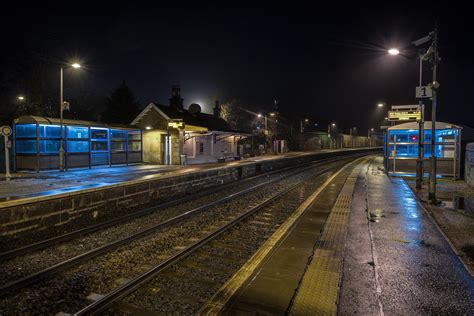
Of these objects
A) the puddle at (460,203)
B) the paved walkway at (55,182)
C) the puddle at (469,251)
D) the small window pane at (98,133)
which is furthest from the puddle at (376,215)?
the small window pane at (98,133)

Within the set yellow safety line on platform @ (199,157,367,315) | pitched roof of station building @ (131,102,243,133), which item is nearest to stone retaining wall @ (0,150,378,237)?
yellow safety line on platform @ (199,157,367,315)

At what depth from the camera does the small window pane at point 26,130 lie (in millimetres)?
17031

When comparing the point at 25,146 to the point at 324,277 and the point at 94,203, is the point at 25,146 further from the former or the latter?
the point at 324,277

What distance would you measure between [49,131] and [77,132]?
170cm

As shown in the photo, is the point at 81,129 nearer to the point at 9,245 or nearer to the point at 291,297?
the point at 9,245

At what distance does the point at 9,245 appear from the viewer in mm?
7254

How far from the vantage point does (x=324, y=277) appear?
4.96 metres

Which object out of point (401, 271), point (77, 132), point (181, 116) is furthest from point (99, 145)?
point (401, 271)

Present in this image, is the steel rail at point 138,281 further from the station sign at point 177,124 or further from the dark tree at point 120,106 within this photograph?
the dark tree at point 120,106

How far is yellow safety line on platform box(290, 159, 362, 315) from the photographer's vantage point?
406cm

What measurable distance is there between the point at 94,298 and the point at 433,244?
6.75 metres

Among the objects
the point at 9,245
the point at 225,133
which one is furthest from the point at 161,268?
the point at 225,133

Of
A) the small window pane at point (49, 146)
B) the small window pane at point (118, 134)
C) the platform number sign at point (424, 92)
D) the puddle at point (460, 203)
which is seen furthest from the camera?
the small window pane at point (118, 134)

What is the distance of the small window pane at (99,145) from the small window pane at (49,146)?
2.48 meters
